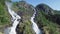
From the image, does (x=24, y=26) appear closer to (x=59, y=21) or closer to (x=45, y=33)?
(x=45, y=33)

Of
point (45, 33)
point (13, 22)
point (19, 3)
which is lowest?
point (45, 33)

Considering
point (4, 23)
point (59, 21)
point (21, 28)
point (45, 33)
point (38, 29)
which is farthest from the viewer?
point (59, 21)

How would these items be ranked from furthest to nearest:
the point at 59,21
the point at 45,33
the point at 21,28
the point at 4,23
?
the point at 59,21
the point at 45,33
the point at 4,23
the point at 21,28

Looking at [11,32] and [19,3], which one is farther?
[19,3]

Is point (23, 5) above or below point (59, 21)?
above

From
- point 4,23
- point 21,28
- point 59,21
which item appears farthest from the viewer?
point 59,21

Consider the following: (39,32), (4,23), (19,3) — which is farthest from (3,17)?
(19,3)

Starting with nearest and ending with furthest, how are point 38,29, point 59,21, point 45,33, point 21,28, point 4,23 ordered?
point 21,28 → point 4,23 → point 45,33 → point 38,29 → point 59,21

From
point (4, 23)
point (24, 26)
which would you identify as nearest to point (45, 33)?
point (24, 26)

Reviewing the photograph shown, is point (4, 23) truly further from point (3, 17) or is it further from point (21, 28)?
point (21, 28)
